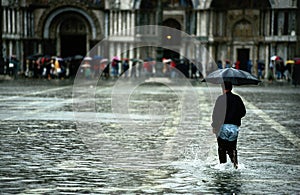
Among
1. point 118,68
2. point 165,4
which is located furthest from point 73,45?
point 165,4

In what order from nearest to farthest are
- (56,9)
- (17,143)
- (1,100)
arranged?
(17,143) → (1,100) → (56,9)

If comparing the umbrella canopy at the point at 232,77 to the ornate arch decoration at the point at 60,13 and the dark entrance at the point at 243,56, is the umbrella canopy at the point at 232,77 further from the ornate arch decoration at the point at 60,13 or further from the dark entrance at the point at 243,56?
the ornate arch decoration at the point at 60,13

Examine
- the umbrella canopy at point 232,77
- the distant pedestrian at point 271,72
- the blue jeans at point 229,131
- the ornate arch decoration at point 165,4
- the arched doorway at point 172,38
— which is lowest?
the distant pedestrian at point 271,72

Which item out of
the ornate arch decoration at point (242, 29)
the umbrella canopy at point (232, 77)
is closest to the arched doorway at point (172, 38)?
the ornate arch decoration at point (242, 29)

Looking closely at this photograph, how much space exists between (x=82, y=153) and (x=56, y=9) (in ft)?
143


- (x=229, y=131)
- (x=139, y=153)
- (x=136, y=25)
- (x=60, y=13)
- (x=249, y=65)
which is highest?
(x=60, y=13)

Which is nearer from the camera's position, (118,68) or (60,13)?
(118,68)

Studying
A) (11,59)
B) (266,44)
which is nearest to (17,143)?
(11,59)

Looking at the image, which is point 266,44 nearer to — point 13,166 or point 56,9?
point 56,9

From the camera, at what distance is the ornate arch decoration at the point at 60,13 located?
55094 millimetres

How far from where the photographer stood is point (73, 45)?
188ft

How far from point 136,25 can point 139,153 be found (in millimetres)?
43349

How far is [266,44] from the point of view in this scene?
5303 centimetres

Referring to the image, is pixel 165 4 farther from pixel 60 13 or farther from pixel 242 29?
pixel 60 13
